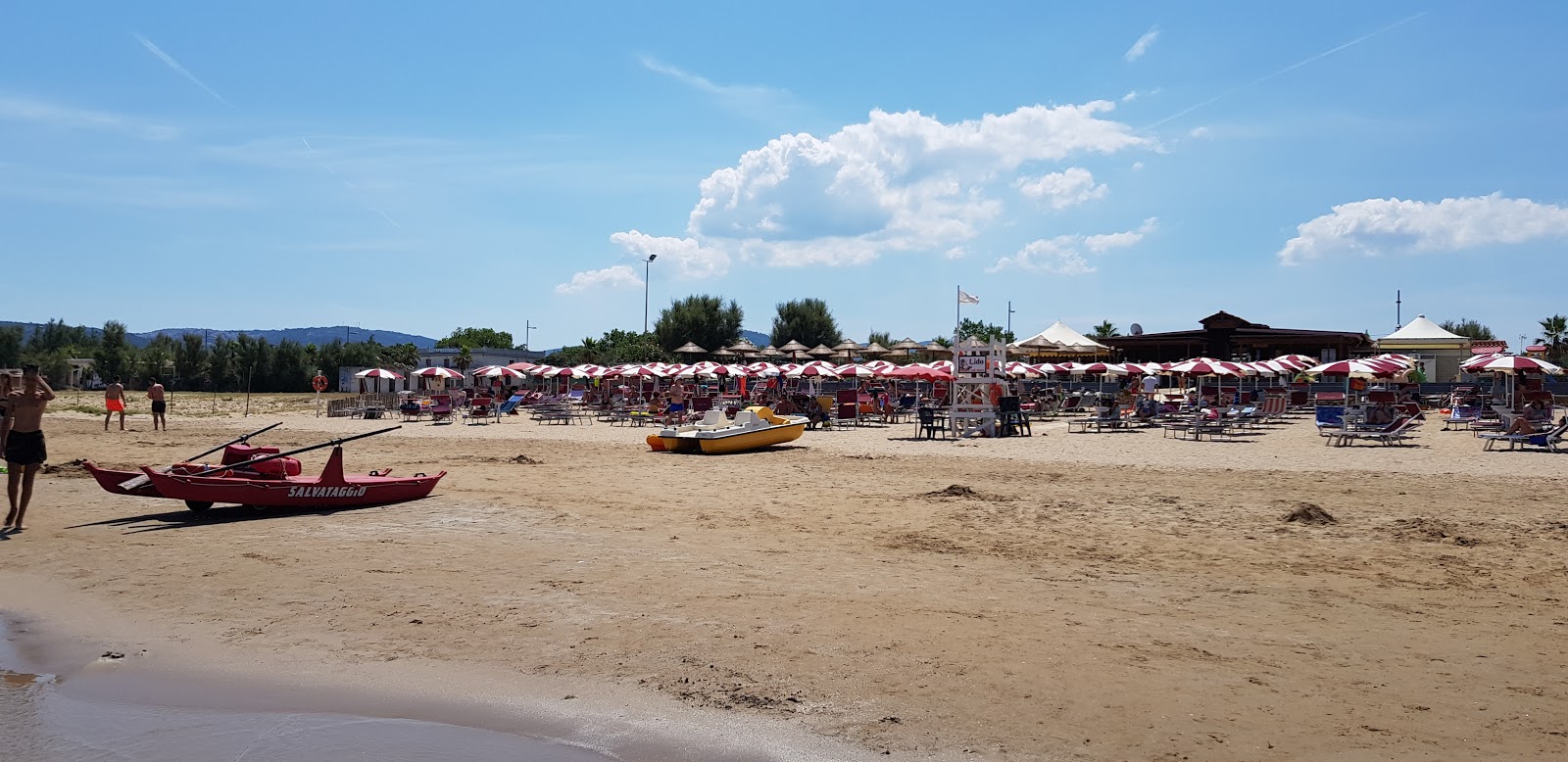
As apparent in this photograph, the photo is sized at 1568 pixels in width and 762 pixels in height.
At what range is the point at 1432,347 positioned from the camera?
49500 mm

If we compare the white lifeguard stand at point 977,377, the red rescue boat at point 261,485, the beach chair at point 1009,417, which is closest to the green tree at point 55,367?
the white lifeguard stand at point 977,377

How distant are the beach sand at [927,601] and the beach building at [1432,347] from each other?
137 feet

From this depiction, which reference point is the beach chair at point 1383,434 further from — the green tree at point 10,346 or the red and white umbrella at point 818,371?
the green tree at point 10,346

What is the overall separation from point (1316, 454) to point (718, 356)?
36.6m

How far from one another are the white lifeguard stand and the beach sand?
9061 millimetres

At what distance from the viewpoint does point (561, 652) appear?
5695 millimetres

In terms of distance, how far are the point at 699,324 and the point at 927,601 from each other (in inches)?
2253

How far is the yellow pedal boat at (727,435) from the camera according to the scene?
17812mm

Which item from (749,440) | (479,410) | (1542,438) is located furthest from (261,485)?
(1542,438)

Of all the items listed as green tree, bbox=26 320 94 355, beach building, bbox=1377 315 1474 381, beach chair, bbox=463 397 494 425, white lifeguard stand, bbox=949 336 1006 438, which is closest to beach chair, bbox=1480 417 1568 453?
white lifeguard stand, bbox=949 336 1006 438

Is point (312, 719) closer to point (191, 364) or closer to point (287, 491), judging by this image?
point (287, 491)

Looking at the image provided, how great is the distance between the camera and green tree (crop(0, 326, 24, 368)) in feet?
247

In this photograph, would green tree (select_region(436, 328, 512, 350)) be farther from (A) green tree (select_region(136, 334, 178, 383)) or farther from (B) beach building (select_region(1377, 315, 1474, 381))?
(B) beach building (select_region(1377, 315, 1474, 381))

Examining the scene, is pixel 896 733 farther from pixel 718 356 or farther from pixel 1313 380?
pixel 718 356
